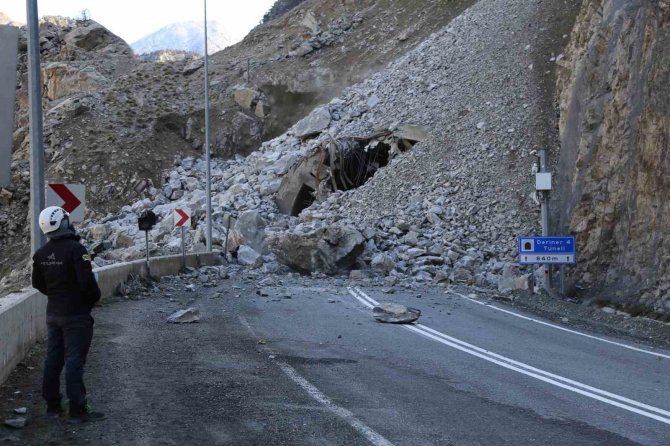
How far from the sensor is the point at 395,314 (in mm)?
13492

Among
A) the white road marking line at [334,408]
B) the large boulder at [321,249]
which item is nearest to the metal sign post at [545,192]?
the large boulder at [321,249]

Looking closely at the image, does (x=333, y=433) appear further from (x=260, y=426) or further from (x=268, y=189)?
(x=268, y=189)

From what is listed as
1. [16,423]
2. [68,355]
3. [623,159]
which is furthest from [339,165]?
[16,423]

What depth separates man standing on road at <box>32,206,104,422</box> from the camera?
6172 millimetres

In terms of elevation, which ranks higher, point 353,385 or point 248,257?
point 353,385

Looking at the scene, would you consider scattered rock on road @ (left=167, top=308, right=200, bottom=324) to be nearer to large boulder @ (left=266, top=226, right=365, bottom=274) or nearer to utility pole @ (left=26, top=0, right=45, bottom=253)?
utility pole @ (left=26, top=0, right=45, bottom=253)

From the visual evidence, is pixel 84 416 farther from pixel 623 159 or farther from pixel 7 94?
pixel 623 159

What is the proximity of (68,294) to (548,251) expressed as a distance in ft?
48.5

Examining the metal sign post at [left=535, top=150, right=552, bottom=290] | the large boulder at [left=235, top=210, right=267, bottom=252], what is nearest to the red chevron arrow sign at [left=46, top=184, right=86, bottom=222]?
the metal sign post at [left=535, top=150, right=552, bottom=290]

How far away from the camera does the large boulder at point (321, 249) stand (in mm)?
24375

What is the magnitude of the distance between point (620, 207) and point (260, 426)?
Answer: 1552cm

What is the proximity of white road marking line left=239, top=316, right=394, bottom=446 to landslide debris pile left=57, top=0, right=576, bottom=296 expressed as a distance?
13.8 m

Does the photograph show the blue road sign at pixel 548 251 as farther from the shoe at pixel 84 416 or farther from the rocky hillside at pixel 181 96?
the rocky hillside at pixel 181 96

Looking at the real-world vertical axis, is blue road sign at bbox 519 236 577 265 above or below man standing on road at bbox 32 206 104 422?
below
